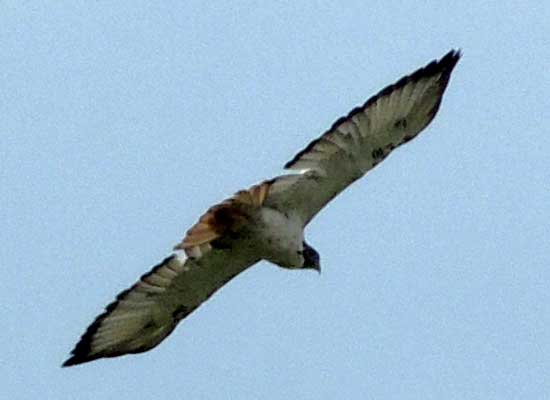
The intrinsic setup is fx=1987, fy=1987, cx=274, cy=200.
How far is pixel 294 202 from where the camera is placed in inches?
645

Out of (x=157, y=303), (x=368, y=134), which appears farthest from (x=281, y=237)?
(x=157, y=303)

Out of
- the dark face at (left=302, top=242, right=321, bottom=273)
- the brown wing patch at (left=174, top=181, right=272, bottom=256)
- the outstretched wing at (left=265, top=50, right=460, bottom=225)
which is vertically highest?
the outstretched wing at (left=265, top=50, right=460, bottom=225)

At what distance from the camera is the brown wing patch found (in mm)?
15578

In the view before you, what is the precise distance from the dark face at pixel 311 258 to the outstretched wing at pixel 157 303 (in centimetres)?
45

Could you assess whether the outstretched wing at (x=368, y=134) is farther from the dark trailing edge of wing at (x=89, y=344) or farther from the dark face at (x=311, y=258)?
the dark trailing edge of wing at (x=89, y=344)

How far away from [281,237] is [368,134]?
3.65 ft

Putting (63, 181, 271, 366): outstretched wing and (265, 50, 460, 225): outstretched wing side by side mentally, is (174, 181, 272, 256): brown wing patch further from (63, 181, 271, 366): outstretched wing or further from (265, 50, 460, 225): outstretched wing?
(265, 50, 460, 225): outstretched wing

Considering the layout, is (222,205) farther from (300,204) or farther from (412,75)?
(412,75)

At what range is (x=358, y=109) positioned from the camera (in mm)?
16031

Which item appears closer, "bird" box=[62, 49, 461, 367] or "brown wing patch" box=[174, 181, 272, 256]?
"brown wing patch" box=[174, 181, 272, 256]

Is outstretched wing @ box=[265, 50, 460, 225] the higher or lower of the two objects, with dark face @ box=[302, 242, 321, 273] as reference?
higher

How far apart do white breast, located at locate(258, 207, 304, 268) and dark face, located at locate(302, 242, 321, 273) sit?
0.08 meters

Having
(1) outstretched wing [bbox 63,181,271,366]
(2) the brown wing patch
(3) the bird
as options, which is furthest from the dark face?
(2) the brown wing patch

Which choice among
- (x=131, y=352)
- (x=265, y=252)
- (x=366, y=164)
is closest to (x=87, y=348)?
(x=131, y=352)
